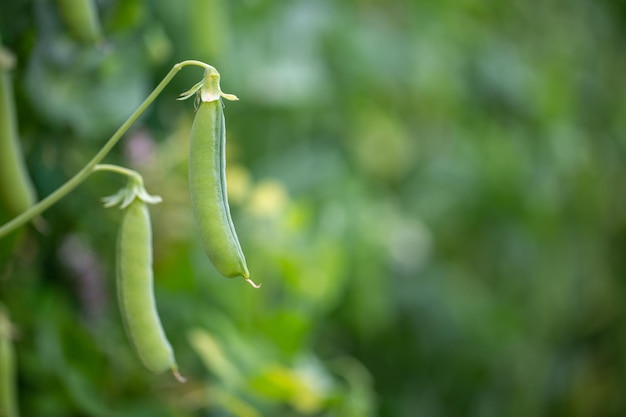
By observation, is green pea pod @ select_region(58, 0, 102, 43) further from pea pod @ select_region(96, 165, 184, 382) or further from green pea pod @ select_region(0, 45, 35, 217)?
pea pod @ select_region(96, 165, 184, 382)

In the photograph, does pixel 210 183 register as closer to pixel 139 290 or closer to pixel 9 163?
pixel 139 290

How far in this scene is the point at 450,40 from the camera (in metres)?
1.84

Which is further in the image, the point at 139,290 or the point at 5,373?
the point at 5,373

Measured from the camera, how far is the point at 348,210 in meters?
1.43

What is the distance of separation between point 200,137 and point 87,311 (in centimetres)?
53

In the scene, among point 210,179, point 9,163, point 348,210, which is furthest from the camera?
point 348,210

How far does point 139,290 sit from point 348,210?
904 millimetres

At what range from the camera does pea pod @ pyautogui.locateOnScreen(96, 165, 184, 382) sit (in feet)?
1.77

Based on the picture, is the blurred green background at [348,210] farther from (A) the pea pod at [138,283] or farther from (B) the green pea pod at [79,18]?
(A) the pea pod at [138,283]

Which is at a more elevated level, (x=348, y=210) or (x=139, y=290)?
(x=348, y=210)

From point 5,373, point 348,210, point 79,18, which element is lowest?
point 5,373

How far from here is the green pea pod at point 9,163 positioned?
63cm

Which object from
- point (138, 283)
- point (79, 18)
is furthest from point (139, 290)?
point (79, 18)

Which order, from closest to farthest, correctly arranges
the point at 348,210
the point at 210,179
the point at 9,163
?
1. the point at 210,179
2. the point at 9,163
3. the point at 348,210
